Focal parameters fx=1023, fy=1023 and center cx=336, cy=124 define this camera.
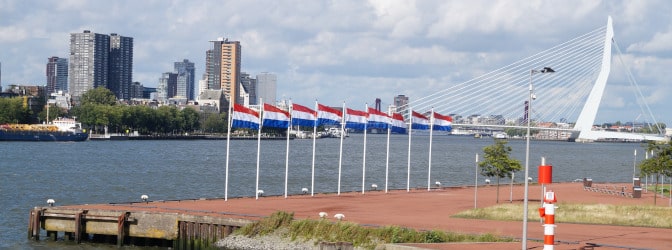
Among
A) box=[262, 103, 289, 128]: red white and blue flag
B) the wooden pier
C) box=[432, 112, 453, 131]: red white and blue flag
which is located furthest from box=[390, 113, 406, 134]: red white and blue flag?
the wooden pier

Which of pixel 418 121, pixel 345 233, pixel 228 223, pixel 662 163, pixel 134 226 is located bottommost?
pixel 134 226

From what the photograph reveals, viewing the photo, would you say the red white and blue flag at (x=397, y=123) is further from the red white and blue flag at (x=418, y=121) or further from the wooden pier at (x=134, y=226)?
the wooden pier at (x=134, y=226)

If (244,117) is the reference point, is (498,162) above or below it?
below

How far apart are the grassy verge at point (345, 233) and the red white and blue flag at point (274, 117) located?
523 inches

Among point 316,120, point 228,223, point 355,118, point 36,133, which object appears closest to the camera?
point 228,223

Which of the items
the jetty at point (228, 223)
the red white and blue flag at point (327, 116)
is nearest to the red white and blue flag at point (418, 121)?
the red white and blue flag at point (327, 116)

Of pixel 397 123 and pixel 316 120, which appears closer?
pixel 316 120

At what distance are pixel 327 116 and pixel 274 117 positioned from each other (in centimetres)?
484

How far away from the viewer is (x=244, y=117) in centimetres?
4734

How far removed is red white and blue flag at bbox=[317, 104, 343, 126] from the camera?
52.1 metres

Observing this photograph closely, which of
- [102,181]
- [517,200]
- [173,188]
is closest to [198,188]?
[173,188]

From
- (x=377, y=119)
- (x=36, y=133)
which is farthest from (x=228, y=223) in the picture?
(x=36, y=133)

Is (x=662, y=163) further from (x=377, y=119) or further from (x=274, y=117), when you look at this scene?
(x=274, y=117)

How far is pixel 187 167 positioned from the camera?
102m
